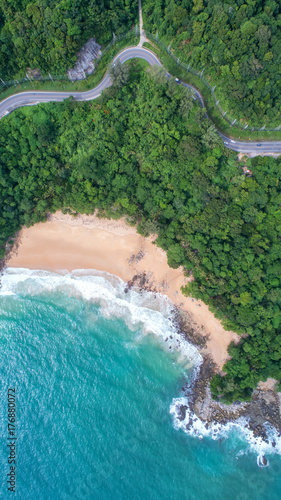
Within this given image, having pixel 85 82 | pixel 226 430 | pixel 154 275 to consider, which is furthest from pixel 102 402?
pixel 85 82

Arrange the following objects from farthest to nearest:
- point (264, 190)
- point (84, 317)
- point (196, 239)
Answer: point (84, 317), point (196, 239), point (264, 190)

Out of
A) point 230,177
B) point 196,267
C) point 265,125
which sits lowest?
point 196,267

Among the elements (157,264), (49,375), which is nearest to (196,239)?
(157,264)

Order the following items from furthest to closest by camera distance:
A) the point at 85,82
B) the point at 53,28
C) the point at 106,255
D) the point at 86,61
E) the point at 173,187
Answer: the point at 106,255, the point at 173,187, the point at 85,82, the point at 86,61, the point at 53,28

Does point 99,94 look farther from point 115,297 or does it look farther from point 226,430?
point 226,430

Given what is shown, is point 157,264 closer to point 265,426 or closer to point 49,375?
point 49,375

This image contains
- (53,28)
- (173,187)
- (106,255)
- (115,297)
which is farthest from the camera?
(106,255)

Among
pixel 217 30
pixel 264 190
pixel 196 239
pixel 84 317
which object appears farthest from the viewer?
pixel 84 317

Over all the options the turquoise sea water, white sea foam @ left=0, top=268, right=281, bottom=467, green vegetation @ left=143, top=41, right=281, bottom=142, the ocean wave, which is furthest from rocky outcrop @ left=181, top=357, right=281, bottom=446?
green vegetation @ left=143, top=41, right=281, bottom=142
